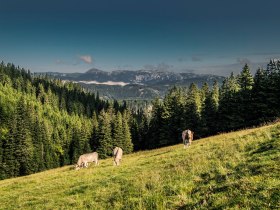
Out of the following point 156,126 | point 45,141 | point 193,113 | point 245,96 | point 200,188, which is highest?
point 245,96

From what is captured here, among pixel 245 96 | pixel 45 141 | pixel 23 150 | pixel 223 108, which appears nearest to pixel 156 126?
pixel 223 108

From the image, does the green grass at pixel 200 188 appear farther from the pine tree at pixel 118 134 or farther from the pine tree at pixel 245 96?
the pine tree at pixel 118 134

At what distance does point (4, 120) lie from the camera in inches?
5005

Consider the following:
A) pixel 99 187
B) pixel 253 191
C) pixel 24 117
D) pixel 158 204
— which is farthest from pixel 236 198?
pixel 24 117

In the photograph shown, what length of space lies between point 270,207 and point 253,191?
1.29m

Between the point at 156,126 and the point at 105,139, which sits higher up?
the point at 156,126

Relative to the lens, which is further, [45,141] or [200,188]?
[45,141]

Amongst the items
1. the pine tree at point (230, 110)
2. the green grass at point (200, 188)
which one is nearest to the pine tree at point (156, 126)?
the pine tree at point (230, 110)

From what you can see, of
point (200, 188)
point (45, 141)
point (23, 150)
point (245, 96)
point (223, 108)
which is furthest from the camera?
point (45, 141)

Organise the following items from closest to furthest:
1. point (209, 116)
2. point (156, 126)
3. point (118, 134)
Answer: point (209, 116), point (156, 126), point (118, 134)

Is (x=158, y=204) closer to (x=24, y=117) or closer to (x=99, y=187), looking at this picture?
(x=99, y=187)

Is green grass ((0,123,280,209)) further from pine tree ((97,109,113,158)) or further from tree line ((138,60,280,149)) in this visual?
pine tree ((97,109,113,158))

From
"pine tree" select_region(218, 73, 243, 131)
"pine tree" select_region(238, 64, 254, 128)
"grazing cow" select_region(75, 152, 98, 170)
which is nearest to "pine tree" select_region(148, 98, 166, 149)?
"pine tree" select_region(218, 73, 243, 131)

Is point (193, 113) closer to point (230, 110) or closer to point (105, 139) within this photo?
point (230, 110)
